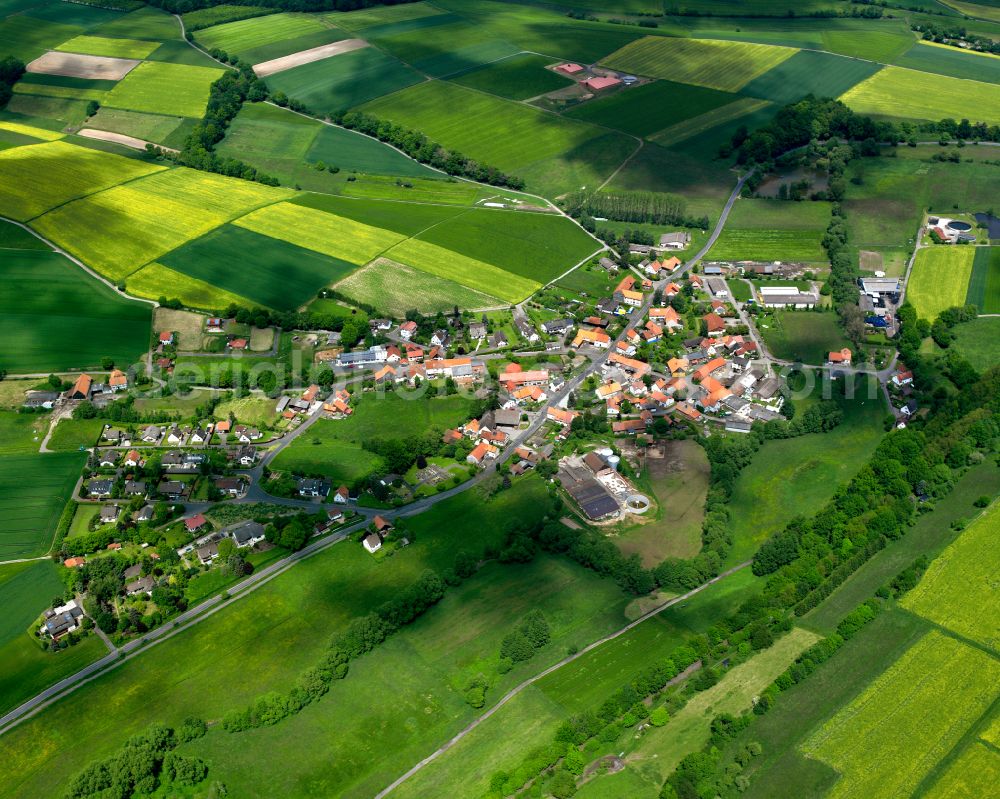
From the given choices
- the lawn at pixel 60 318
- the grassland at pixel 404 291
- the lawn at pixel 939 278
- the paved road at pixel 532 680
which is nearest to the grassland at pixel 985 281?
the lawn at pixel 939 278

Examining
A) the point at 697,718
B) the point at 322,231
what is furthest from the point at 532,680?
the point at 322,231

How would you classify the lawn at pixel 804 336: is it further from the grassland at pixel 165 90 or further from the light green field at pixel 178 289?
the grassland at pixel 165 90

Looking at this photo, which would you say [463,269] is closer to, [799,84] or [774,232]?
[774,232]

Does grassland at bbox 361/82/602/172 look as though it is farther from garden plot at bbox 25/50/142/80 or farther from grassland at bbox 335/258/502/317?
garden plot at bbox 25/50/142/80

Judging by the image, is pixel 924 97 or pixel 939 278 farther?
pixel 924 97

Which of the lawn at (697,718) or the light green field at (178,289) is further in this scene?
the light green field at (178,289)

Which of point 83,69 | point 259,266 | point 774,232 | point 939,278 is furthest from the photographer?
point 83,69
